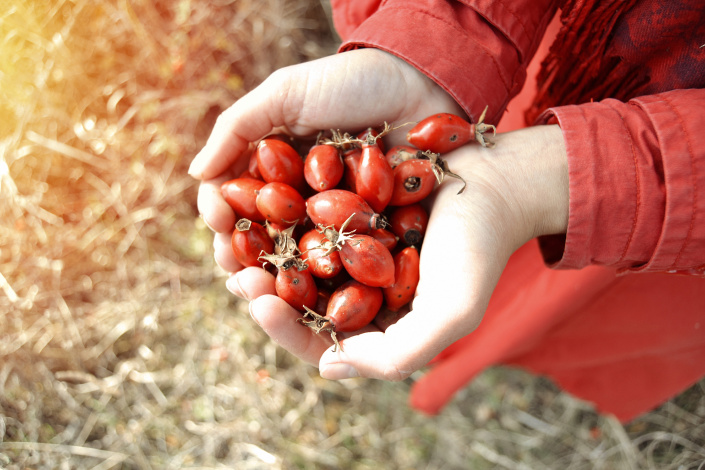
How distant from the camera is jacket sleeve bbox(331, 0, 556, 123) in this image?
75.8 inches

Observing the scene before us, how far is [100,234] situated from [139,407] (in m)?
1.32

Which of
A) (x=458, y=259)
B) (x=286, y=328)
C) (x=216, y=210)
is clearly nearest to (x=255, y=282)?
(x=286, y=328)

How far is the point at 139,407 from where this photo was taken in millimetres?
3211

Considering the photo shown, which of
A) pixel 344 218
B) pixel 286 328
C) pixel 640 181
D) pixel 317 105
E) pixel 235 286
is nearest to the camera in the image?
pixel 640 181

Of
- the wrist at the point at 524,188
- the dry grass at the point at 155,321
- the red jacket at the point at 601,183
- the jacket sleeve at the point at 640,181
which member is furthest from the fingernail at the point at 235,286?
the dry grass at the point at 155,321

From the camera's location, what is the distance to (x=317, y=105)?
2164 mm

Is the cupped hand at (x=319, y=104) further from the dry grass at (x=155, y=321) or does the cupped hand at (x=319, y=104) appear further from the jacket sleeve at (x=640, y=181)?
the dry grass at (x=155, y=321)

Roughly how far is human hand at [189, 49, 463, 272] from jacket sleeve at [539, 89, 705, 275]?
0.68 metres

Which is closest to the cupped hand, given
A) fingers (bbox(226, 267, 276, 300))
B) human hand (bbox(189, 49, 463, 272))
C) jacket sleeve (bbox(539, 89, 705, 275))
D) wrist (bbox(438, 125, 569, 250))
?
human hand (bbox(189, 49, 463, 272))

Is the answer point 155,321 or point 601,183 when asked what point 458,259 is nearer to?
point 601,183

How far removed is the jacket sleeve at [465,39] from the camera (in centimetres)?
193

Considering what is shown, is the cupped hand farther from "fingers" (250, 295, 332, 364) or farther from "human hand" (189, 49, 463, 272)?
"fingers" (250, 295, 332, 364)

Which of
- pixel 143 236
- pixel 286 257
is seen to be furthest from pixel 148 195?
pixel 286 257

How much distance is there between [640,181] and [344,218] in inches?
41.6
